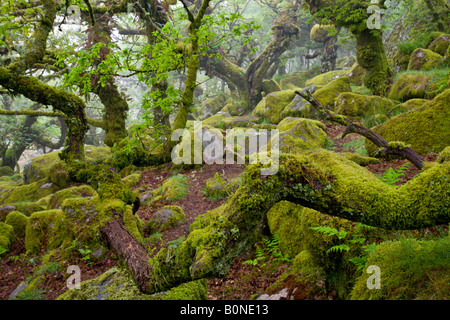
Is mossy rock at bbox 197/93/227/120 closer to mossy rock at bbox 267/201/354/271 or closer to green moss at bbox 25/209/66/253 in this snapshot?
green moss at bbox 25/209/66/253

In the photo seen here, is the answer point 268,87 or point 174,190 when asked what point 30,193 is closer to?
point 174,190

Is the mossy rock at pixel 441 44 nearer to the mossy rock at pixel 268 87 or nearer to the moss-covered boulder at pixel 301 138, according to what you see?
the moss-covered boulder at pixel 301 138

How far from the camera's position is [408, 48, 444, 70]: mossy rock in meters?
10.0

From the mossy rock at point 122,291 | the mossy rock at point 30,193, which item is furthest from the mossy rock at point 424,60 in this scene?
the mossy rock at point 30,193

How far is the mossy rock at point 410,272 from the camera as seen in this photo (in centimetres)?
201

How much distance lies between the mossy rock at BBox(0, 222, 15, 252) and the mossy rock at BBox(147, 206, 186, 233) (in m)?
4.31

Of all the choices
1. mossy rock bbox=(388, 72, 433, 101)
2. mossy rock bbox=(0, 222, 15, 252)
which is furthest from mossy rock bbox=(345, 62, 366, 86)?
mossy rock bbox=(0, 222, 15, 252)

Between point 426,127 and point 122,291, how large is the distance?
7236 millimetres

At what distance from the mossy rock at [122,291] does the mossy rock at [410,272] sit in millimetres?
2095

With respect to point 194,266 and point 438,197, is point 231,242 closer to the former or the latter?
point 194,266

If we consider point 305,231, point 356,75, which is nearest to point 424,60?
point 356,75

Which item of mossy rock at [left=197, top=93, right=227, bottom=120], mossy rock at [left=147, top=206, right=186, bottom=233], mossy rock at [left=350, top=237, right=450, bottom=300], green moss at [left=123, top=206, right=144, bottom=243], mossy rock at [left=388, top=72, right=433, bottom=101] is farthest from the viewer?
mossy rock at [left=197, top=93, right=227, bottom=120]

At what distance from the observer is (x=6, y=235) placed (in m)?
7.48
